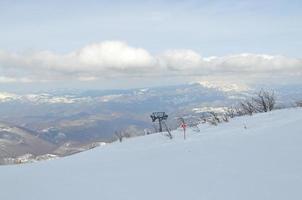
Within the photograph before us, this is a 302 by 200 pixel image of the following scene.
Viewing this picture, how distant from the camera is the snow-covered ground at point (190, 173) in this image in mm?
5688

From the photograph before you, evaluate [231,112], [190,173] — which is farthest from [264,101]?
[190,173]

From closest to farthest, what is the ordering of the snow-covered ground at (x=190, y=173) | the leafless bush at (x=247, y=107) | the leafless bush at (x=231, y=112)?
the snow-covered ground at (x=190, y=173), the leafless bush at (x=231, y=112), the leafless bush at (x=247, y=107)

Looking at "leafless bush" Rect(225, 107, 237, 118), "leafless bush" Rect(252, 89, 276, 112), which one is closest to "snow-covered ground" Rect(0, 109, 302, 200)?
"leafless bush" Rect(225, 107, 237, 118)

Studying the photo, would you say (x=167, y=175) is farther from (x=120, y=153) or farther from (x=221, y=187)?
(x=120, y=153)

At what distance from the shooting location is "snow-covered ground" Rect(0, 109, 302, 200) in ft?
18.7

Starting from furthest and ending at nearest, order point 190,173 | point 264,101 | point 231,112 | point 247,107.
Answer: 1. point 247,107
2. point 264,101
3. point 231,112
4. point 190,173

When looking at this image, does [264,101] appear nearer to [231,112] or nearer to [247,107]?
[247,107]

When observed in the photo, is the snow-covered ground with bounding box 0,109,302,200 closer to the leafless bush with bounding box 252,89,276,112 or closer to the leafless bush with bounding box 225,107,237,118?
the leafless bush with bounding box 225,107,237,118

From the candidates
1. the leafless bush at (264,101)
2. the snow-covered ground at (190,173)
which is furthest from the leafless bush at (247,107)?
the snow-covered ground at (190,173)

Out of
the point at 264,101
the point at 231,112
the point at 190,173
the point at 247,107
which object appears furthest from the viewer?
the point at 247,107

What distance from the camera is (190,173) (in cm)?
693

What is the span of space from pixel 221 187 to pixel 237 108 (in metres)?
12.2

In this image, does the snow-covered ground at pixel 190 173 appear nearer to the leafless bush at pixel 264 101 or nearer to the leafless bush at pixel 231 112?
the leafless bush at pixel 231 112

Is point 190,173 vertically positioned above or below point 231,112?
above
